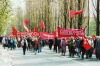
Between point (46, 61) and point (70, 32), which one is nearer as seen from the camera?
point (46, 61)

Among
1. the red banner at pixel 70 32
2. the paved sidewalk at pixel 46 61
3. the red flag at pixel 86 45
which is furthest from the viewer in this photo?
the red banner at pixel 70 32

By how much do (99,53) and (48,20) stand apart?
163ft

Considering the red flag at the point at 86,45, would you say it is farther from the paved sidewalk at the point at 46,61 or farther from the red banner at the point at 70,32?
the red banner at the point at 70,32

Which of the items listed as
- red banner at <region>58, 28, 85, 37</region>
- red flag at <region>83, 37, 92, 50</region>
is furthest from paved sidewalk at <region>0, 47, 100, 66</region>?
red banner at <region>58, 28, 85, 37</region>

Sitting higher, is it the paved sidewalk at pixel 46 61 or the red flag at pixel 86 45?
the red flag at pixel 86 45

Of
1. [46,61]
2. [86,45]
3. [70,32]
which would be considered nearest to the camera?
[46,61]

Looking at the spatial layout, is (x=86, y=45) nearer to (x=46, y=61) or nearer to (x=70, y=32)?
(x=70, y=32)

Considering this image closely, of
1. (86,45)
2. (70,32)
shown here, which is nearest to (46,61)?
(86,45)

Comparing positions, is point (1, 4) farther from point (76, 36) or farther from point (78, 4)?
point (78, 4)

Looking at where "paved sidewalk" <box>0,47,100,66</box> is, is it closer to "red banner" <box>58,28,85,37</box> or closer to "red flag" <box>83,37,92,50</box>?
"red flag" <box>83,37,92,50</box>

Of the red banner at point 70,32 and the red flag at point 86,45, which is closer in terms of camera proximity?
the red flag at point 86,45

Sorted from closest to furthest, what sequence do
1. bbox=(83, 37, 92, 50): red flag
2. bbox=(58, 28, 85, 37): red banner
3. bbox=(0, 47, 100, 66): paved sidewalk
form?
bbox=(0, 47, 100, 66): paved sidewalk, bbox=(83, 37, 92, 50): red flag, bbox=(58, 28, 85, 37): red banner

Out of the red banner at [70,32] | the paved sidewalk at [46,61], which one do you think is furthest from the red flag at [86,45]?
the red banner at [70,32]

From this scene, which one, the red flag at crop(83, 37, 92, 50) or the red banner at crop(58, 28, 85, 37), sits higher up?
the red banner at crop(58, 28, 85, 37)
